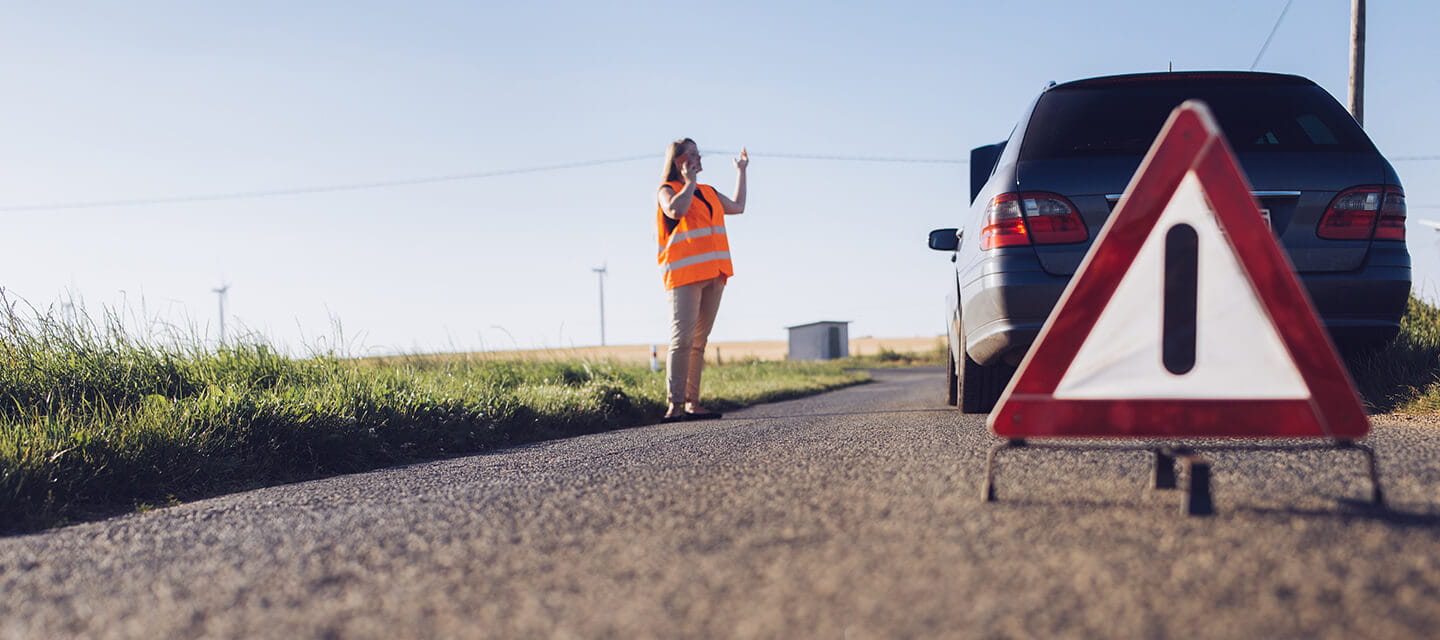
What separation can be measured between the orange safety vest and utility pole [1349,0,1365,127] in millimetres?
8257

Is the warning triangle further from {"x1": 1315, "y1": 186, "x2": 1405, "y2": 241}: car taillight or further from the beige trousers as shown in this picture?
the beige trousers

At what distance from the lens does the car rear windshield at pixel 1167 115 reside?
177 inches

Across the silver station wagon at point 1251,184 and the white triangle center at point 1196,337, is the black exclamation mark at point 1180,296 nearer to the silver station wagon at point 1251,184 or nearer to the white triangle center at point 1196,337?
the white triangle center at point 1196,337

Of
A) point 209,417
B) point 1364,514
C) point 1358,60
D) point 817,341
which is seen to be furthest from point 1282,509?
point 817,341

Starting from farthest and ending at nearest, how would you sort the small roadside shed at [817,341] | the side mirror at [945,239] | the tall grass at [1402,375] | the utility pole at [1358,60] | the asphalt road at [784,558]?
1. the small roadside shed at [817,341]
2. the utility pole at [1358,60]
3. the side mirror at [945,239]
4. the tall grass at [1402,375]
5. the asphalt road at [784,558]

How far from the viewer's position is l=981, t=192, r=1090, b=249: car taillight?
4344 mm

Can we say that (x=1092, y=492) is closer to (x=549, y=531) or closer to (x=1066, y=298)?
(x=1066, y=298)

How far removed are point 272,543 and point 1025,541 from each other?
6.06 ft

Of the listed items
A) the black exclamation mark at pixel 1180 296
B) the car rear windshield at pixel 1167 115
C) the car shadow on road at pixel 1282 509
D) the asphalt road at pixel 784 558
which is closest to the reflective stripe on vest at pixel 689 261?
the car rear windshield at pixel 1167 115

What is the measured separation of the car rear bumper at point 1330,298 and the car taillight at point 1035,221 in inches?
3.6

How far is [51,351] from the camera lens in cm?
557

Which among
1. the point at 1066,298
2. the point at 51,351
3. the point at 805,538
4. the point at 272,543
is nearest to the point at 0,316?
the point at 51,351

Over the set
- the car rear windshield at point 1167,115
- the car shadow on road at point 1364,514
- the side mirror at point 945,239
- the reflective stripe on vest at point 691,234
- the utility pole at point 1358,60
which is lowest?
the car shadow on road at point 1364,514

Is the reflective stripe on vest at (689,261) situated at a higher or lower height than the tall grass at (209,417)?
higher
